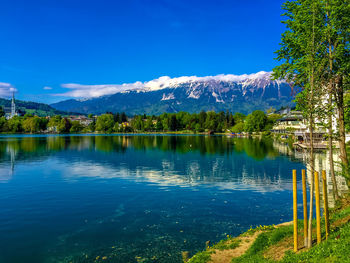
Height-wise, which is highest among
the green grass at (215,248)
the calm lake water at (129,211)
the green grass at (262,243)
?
the green grass at (262,243)

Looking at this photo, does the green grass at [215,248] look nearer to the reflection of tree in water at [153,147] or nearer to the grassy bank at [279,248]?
the grassy bank at [279,248]

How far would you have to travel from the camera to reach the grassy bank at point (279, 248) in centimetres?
1141

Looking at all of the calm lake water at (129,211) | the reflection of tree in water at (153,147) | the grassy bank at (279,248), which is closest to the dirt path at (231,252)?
the grassy bank at (279,248)

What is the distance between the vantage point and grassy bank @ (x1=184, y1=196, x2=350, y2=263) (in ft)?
37.4

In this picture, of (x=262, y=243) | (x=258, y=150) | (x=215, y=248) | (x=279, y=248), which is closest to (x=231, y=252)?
(x=215, y=248)

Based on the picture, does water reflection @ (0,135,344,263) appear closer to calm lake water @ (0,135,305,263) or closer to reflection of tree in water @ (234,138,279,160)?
calm lake water @ (0,135,305,263)

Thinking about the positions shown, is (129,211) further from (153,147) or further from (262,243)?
(153,147)

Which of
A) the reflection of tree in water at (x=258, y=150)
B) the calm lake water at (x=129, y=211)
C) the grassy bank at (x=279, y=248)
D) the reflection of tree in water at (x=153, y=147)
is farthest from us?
the reflection of tree in water at (x=153, y=147)

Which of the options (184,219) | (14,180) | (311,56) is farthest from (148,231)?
(14,180)

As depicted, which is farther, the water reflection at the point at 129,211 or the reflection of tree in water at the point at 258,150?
the reflection of tree in water at the point at 258,150

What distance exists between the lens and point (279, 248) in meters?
14.9

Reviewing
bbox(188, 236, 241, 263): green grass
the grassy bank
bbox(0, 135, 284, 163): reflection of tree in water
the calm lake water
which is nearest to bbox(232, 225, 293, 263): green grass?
the grassy bank

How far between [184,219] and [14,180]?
1219 inches

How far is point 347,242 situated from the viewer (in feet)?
37.4
